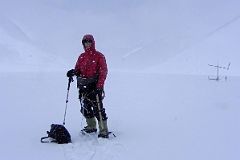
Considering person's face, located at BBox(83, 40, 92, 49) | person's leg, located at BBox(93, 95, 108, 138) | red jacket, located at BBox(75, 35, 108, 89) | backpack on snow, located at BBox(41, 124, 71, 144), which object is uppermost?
person's face, located at BBox(83, 40, 92, 49)

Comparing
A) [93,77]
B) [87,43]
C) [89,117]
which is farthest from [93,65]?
[89,117]

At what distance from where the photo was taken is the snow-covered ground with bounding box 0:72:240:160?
7.15 meters

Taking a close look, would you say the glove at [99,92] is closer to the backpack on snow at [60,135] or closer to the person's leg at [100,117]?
the person's leg at [100,117]

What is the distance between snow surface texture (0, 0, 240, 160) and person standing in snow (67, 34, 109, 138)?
0.35 m

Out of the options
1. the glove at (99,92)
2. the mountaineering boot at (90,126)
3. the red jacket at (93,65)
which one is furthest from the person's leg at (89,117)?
the red jacket at (93,65)

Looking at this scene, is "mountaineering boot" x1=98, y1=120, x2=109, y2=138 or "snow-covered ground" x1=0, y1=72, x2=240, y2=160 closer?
"snow-covered ground" x1=0, y1=72, x2=240, y2=160

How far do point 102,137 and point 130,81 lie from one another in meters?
8.18

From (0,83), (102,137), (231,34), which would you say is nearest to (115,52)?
(231,34)

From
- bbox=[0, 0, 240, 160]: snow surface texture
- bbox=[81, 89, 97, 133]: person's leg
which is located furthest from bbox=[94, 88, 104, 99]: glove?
bbox=[0, 0, 240, 160]: snow surface texture

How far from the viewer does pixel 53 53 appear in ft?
102

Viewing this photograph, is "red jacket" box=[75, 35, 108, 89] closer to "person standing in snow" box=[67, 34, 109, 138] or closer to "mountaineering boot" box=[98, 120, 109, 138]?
"person standing in snow" box=[67, 34, 109, 138]

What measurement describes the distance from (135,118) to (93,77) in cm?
214

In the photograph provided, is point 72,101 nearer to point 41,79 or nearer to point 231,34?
point 41,79

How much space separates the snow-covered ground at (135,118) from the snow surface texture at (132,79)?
0.02 meters
